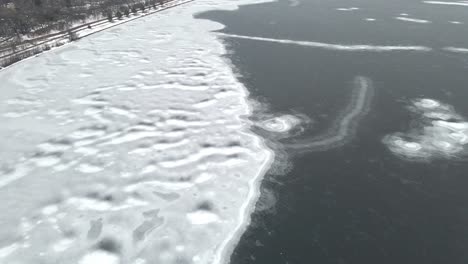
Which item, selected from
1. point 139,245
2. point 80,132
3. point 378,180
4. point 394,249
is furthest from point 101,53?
point 394,249

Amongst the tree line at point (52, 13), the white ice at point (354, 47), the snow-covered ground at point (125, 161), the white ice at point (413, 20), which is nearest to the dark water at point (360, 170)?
the white ice at point (354, 47)

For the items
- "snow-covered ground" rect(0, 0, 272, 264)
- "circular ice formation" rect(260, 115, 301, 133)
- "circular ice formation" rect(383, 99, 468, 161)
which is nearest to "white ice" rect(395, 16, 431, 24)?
"circular ice formation" rect(383, 99, 468, 161)

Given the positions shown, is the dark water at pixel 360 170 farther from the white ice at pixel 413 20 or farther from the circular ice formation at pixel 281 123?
the white ice at pixel 413 20

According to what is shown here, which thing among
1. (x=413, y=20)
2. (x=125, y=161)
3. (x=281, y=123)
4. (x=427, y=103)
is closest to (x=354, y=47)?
(x=427, y=103)

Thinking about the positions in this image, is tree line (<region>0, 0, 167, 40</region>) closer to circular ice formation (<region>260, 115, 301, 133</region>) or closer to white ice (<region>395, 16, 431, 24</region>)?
circular ice formation (<region>260, 115, 301, 133</region>)

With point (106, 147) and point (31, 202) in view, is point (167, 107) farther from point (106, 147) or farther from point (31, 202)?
point (31, 202)

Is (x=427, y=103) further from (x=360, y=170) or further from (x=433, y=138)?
(x=360, y=170)
